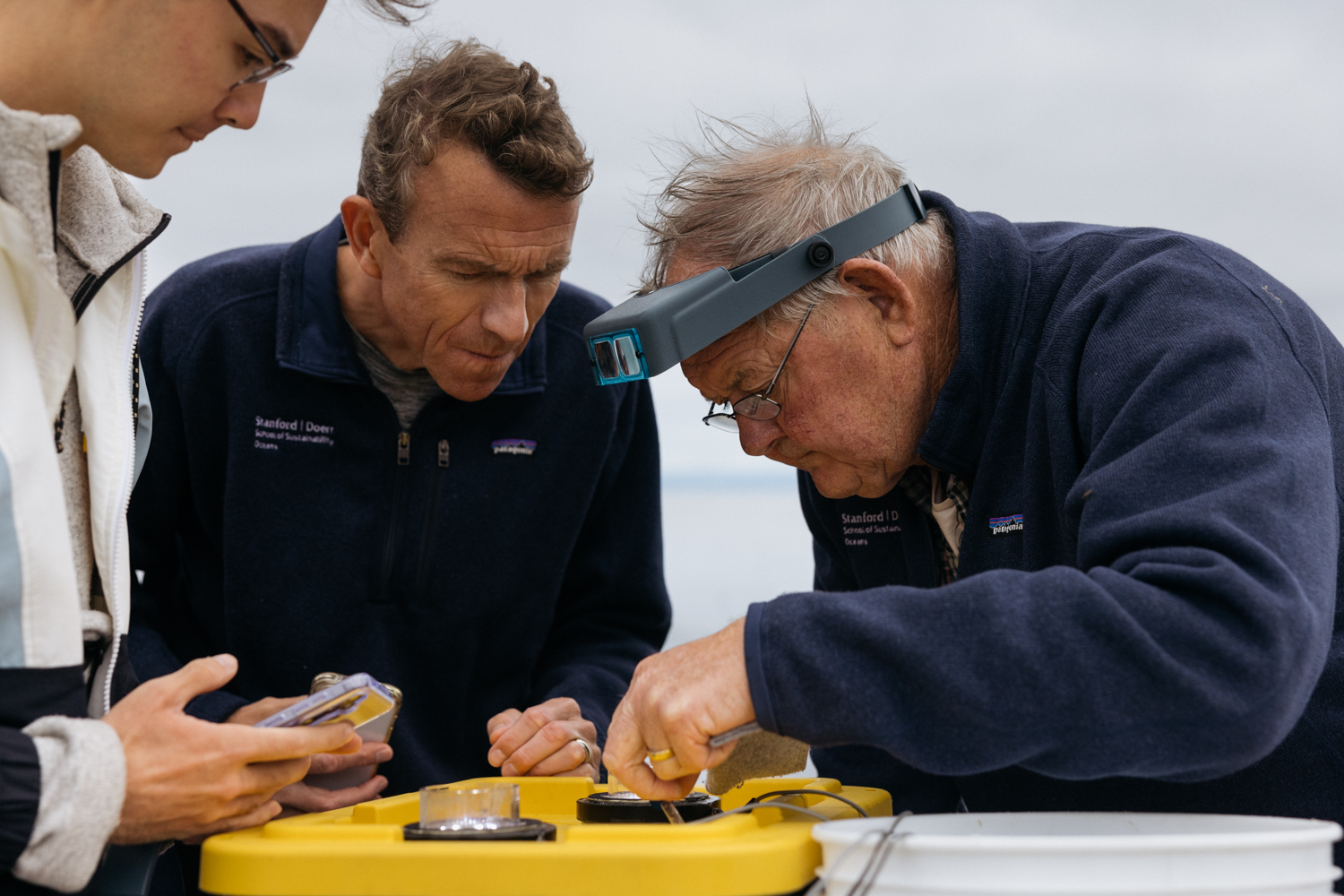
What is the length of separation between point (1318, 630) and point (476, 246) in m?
1.38

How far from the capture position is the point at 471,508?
83.8 inches

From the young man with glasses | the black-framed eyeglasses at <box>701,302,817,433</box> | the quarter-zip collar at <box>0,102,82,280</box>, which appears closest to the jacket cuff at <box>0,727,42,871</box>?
the young man with glasses

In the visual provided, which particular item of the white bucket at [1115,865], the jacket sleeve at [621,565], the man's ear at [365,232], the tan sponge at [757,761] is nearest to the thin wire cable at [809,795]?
the tan sponge at [757,761]

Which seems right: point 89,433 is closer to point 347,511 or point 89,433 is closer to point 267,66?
point 267,66

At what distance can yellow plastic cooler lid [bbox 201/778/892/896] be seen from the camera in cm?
105

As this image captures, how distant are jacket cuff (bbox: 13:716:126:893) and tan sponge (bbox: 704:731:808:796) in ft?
2.06

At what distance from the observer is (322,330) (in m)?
2.09

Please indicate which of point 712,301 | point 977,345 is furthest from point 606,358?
point 977,345

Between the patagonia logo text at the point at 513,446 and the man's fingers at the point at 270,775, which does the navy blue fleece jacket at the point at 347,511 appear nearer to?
the patagonia logo text at the point at 513,446

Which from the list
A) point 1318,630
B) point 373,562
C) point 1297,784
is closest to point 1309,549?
point 1318,630

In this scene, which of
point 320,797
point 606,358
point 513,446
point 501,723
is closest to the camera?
point 320,797

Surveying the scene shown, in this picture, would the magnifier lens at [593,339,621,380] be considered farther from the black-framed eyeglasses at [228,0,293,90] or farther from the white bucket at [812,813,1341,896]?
the white bucket at [812,813,1341,896]

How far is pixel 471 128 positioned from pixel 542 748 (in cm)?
103

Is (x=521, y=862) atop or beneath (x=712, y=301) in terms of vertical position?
beneath
